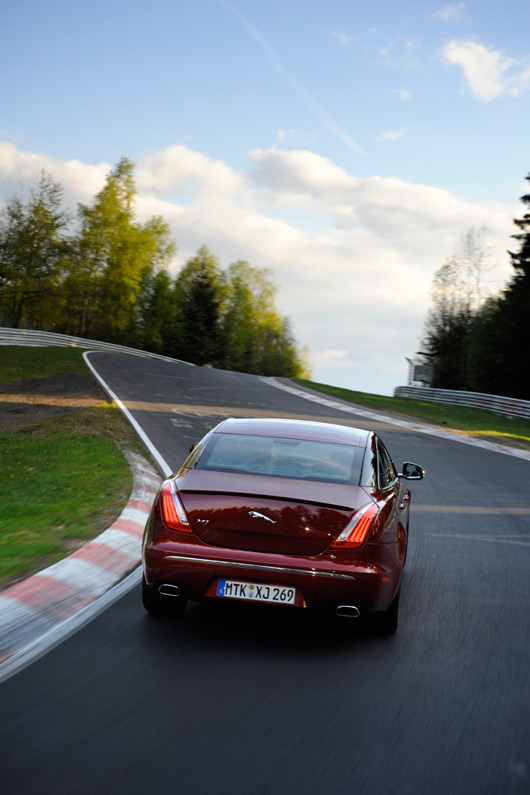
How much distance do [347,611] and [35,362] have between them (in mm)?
28118

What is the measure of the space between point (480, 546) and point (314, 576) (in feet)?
13.6

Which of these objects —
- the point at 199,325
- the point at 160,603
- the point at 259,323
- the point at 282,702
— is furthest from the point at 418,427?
the point at 259,323

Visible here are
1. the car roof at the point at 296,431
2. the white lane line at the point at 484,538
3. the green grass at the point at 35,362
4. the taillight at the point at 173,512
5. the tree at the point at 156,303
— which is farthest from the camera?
the tree at the point at 156,303

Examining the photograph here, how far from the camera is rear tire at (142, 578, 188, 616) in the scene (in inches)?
200

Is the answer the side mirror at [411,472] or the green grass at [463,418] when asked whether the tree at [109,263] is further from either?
the side mirror at [411,472]

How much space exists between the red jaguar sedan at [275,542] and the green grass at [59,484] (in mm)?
1546

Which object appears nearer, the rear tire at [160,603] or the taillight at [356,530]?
the taillight at [356,530]

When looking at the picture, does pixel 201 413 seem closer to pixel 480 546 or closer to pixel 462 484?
pixel 462 484

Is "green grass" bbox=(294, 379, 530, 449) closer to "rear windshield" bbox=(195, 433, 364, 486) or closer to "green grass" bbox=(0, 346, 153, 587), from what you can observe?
"green grass" bbox=(0, 346, 153, 587)

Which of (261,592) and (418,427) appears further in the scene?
(418,427)

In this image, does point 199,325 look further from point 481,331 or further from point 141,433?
point 141,433

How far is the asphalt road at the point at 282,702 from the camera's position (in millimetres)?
3080

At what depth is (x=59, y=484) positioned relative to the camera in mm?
10539

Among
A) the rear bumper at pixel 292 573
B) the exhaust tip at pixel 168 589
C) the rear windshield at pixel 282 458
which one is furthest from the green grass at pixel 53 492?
the rear windshield at pixel 282 458
